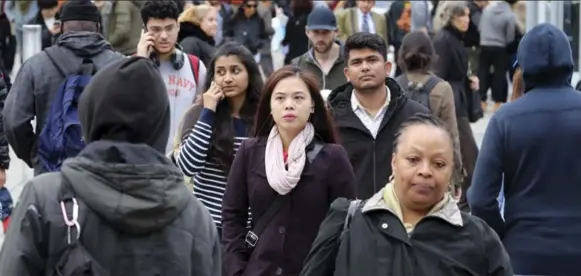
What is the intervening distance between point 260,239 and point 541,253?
3.83 ft

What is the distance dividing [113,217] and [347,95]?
3421mm

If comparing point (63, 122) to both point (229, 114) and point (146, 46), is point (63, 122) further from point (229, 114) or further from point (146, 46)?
point (146, 46)

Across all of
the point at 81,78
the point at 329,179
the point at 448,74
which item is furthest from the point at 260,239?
the point at 448,74

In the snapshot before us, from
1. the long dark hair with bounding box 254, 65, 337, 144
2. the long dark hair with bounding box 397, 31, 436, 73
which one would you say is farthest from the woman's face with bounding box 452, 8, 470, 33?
the long dark hair with bounding box 254, 65, 337, 144

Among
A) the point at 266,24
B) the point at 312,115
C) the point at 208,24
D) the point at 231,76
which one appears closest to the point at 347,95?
the point at 231,76

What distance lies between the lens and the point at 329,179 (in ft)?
20.2

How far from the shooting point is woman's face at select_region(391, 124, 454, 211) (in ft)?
15.1

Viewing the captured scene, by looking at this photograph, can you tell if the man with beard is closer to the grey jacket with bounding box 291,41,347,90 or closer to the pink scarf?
the grey jacket with bounding box 291,41,347,90

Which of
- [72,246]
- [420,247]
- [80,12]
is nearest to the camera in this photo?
[72,246]

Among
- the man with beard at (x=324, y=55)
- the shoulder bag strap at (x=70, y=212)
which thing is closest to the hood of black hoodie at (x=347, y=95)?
the man with beard at (x=324, y=55)

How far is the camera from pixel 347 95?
294 inches

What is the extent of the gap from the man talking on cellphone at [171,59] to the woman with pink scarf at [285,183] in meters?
2.22

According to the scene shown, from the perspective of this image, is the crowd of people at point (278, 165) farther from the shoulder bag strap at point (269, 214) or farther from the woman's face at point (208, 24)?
the woman's face at point (208, 24)

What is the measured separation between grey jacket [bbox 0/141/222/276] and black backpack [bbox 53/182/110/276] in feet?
0.05
